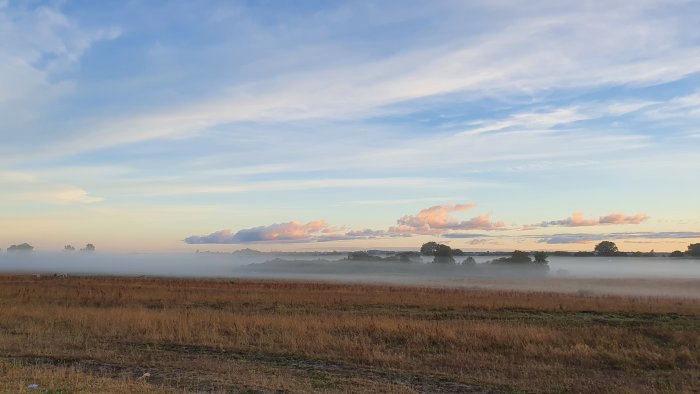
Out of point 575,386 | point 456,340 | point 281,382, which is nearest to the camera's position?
point 281,382

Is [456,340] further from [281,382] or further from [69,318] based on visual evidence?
[69,318]

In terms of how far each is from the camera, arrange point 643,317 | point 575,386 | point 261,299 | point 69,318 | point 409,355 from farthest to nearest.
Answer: point 261,299
point 643,317
point 69,318
point 409,355
point 575,386

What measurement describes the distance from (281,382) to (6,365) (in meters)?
6.58

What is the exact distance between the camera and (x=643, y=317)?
32.6 metres

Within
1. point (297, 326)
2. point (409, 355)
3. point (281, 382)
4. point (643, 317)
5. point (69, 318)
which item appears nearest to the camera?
point (281, 382)

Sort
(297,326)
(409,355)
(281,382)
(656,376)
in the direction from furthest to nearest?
(297,326) → (409,355) → (656,376) → (281,382)

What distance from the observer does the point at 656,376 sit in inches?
622

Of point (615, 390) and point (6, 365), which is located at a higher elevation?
point (6, 365)

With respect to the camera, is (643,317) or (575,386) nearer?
(575,386)

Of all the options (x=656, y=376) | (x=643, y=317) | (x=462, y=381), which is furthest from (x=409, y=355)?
(x=643, y=317)

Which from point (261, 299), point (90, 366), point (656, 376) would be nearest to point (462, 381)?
point (656, 376)

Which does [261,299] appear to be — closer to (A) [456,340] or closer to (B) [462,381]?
(A) [456,340]

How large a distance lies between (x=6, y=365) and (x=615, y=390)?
570 inches

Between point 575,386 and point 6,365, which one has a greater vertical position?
point 6,365
